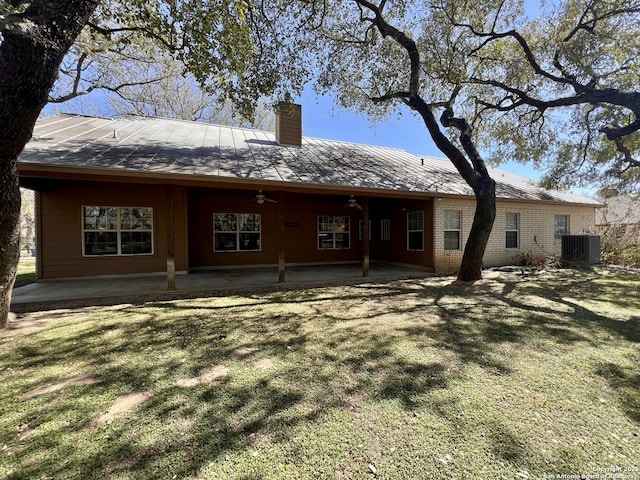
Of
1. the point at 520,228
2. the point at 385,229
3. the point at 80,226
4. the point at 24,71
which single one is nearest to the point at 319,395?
the point at 24,71

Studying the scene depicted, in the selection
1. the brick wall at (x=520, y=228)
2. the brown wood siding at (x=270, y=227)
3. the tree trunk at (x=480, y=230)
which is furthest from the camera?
the brown wood siding at (x=270, y=227)

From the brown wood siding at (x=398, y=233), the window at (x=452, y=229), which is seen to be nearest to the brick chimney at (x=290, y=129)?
the brown wood siding at (x=398, y=233)

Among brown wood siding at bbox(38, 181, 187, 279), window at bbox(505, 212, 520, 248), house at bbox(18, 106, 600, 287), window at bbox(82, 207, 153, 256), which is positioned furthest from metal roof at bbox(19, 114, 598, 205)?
window at bbox(82, 207, 153, 256)

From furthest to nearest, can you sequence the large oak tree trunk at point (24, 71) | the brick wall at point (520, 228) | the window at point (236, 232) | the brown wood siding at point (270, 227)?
the window at point (236, 232) < the brown wood siding at point (270, 227) < the brick wall at point (520, 228) < the large oak tree trunk at point (24, 71)

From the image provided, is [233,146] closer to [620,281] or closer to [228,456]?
[228,456]

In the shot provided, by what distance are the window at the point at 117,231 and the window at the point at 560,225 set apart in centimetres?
1592

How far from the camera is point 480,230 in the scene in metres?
8.12

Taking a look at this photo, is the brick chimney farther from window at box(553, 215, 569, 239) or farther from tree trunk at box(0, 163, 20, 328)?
window at box(553, 215, 569, 239)

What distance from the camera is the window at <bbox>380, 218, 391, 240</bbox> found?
12688 mm

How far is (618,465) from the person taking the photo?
1920mm

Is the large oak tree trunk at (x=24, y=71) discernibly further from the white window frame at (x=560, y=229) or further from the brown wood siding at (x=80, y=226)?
the white window frame at (x=560, y=229)

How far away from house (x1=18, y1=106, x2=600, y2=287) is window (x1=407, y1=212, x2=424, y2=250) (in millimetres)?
58

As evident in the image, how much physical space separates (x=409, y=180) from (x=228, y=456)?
9329 millimetres

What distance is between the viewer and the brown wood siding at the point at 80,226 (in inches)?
332
